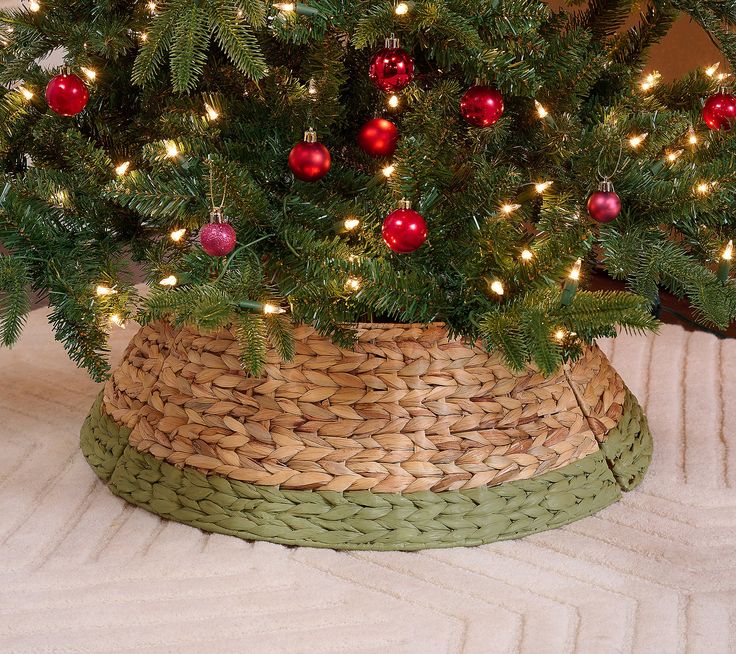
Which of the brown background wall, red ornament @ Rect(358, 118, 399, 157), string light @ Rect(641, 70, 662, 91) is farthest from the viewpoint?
the brown background wall

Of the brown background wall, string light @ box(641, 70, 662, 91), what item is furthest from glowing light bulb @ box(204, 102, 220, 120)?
the brown background wall

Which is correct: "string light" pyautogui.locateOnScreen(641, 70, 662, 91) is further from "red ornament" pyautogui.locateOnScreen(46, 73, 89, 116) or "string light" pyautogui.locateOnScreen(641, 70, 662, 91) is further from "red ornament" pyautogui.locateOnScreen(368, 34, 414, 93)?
"red ornament" pyautogui.locateOnScreen(46, 73, 89, 116)

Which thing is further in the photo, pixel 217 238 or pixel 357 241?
pixel 357 241

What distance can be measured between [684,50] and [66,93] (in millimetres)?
1501

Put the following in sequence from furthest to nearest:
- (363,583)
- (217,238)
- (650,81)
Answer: (650,81) → (363,583) → (217,238)

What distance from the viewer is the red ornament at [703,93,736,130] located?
95cm

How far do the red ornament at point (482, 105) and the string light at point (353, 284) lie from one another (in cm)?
20

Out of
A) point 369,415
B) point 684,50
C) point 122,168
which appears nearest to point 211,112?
point 122,168

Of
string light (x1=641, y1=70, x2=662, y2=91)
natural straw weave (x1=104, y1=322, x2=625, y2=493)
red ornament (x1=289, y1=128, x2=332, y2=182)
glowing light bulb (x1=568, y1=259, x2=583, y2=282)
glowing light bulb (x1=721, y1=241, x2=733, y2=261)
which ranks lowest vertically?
natural straw weave (x1=104, y1=322, x2=625, y2=493)

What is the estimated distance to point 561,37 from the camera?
94cm

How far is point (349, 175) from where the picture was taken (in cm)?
96

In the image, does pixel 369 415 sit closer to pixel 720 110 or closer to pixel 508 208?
pixel 508 208

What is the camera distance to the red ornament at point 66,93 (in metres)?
0.87

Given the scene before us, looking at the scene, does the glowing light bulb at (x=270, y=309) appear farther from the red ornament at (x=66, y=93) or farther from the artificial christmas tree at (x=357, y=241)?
the red ornament at (x=66, y=93)
